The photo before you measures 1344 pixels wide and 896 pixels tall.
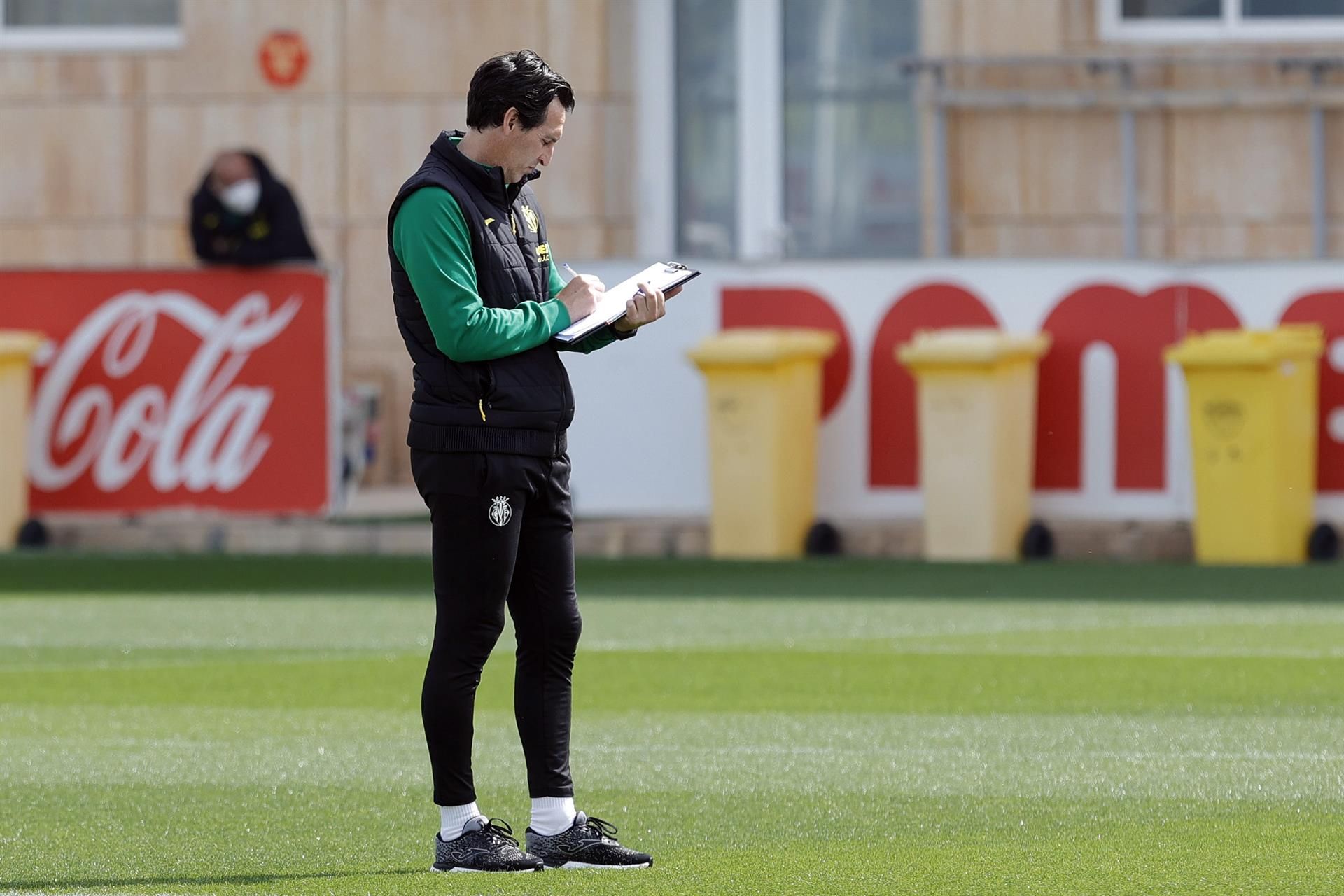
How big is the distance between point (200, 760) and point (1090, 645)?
Answer: 4222 mm

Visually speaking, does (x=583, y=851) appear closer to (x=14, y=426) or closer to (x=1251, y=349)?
(x=1251, y=349)

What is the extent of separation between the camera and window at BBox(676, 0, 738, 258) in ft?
66.0

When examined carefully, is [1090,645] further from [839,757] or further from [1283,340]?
[1283,340]

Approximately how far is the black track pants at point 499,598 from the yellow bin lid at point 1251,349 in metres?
8.79

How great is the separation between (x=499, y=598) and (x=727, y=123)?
14.5 meters

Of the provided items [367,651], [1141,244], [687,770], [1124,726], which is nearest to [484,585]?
[687,770]

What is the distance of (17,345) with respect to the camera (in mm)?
15641

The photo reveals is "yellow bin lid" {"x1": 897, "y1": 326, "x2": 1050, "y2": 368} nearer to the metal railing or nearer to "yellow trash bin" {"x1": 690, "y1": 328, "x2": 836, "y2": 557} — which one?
"yellow trash bin" {"x1": 690, "y1": 328, "x2": 836, "y2": 557}

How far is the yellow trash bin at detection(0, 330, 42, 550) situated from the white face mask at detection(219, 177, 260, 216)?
178 centimetres

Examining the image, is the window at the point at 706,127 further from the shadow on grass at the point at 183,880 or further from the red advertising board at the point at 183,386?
the shadow on grass at the point at 183,880

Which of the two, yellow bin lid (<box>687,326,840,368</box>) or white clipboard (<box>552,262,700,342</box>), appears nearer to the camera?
white clipboard (<box>552,262,700,342</box>)

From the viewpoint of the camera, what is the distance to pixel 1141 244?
1914cm

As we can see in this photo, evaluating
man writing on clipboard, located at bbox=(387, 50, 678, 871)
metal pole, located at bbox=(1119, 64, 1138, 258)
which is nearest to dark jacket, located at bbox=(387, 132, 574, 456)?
man writing on clipboard, located at bbox=(387, 50, 678, 871)

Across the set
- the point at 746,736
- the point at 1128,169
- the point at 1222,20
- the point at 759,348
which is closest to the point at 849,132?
the point at 1128,169
